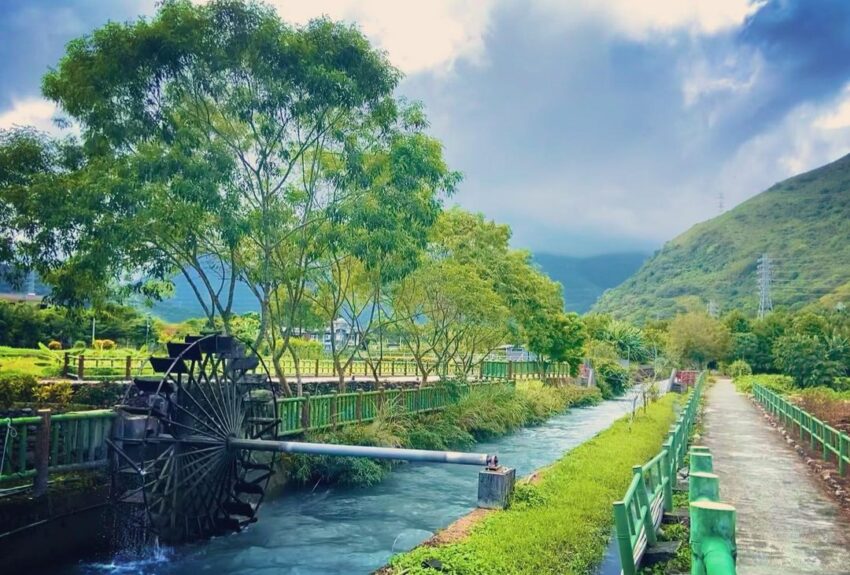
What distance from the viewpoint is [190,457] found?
39.2 ft

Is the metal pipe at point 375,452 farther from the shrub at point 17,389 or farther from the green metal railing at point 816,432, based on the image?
the shrub at point 17,389

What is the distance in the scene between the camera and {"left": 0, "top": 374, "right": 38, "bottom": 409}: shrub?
16.4m

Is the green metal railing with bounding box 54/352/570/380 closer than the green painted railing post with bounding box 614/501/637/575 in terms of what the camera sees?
No

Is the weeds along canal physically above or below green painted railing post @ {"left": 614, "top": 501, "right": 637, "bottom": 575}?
below

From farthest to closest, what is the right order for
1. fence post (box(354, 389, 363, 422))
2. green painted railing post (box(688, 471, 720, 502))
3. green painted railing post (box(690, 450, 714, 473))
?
fence post (box(354, 389, 363, 422))
green painted railing post (box(690, 450, 714, 473))
green painted railing post (box(688, 471, 720, 502))

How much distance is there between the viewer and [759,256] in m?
142

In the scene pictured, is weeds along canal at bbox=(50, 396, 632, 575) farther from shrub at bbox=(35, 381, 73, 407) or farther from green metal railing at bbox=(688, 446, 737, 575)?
green metal railing at bbox=(688, 446, 737, 575)

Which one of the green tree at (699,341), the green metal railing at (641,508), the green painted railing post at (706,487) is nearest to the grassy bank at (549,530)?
the green metal railing at (641,508)

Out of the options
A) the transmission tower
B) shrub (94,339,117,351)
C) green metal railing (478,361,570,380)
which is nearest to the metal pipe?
green metal railing (478,361,570,380)

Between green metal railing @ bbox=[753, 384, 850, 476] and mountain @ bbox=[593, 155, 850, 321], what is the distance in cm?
9132

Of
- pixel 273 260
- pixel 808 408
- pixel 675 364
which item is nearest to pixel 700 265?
pixel 675 364

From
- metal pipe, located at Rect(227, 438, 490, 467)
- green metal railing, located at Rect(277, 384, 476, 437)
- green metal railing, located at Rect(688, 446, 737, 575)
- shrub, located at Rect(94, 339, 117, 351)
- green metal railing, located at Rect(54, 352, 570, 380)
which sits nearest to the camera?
green metal railing, located at Rect(688, 446, 737, 575)

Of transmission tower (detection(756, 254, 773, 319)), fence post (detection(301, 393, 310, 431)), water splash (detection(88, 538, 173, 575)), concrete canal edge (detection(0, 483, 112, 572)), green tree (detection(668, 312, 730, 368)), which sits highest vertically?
transmission tower (detection(756, 254, 773, 319))

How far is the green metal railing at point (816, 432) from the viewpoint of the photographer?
11172 mm
